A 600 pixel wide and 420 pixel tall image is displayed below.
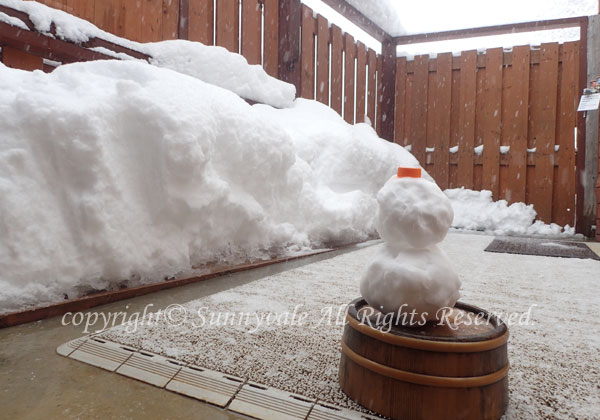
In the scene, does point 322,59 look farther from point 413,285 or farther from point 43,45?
point 413,285

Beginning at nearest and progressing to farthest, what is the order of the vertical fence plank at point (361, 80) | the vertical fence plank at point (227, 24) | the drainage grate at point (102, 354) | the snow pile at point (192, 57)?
the drainage grate at point (102, 354), the snow pile at point (192, 57), the vertical fence plank at point (227, 24), the vertical fence plank at point (361, 80)

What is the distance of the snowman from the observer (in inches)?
34.6

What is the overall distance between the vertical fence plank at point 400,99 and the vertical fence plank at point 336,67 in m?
1.08

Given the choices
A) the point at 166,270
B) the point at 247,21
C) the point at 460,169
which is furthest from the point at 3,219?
the point at 460,169

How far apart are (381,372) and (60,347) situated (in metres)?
0.88

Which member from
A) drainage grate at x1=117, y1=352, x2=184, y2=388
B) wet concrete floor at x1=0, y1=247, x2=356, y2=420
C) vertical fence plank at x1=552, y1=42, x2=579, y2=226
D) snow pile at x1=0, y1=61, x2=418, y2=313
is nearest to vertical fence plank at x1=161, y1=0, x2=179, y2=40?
snow pile at x1=0, y1=61, x2=418, y2=313

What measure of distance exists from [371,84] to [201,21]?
2802mm

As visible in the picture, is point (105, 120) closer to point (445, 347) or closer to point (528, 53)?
point (445, 347)

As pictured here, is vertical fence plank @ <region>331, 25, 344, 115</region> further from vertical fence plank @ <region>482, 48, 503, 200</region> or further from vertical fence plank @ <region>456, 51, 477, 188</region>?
vertical fence plank @ <region>482, 48, 503, 200</region>

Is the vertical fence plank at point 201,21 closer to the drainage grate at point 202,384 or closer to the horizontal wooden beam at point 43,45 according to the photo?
the horizontal wooden beam at point 43,45

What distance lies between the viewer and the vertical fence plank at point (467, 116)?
5129mm

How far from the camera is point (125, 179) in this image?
1679mm

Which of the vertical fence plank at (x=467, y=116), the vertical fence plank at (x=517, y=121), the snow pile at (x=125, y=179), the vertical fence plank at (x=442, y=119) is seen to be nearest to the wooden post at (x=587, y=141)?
the vertical fence plank at (x=517, y=121)

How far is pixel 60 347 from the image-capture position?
117 centimetres
